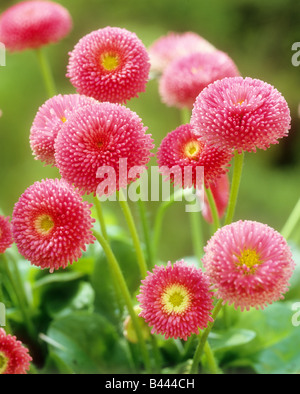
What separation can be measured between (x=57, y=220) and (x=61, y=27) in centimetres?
25

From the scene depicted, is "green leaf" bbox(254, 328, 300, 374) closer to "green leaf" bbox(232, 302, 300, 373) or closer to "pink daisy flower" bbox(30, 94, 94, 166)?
"green leaf" bbox(232, 302, 300, 373)

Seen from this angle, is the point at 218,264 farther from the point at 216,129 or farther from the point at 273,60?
the point at 273,60

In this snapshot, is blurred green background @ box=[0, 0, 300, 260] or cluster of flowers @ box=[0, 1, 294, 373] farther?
blurred green background @ box=[0, 0, 300, 260]

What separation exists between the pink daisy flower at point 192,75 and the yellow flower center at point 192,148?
3.4 inches

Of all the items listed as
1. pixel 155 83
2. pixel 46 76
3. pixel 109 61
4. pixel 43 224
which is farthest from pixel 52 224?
pixel 155 83

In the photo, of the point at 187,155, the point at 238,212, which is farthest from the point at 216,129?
the point at 238,212

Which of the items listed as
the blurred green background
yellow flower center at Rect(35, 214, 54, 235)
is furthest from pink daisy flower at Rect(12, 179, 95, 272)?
the blurred green background

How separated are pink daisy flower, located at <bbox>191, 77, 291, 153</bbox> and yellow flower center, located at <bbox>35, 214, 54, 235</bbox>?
0.09m

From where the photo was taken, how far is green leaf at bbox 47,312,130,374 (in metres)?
0.40

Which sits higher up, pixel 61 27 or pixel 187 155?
pixel 61 27

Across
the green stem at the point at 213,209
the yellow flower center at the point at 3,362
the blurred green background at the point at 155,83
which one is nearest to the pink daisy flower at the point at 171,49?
the green stem at the point at 213,209

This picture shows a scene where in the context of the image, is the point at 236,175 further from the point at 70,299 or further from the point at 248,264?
the point at 70,299

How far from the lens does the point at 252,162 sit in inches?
45.3

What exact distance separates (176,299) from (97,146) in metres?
0.08
